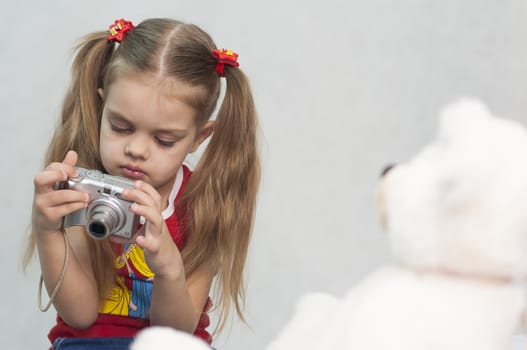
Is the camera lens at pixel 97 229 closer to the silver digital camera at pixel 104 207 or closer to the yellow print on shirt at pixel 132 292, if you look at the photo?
the silver digital camera at pixel 104 207

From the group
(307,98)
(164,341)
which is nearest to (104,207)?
(164,341)

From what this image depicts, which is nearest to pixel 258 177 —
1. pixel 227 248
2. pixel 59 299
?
pixel 227 248

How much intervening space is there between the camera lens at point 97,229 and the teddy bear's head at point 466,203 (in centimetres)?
47

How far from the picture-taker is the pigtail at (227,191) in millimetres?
1158

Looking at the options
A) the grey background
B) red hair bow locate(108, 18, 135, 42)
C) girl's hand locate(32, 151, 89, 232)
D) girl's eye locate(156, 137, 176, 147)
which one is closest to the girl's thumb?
girl's hand locate(32, 151, 89, 232)

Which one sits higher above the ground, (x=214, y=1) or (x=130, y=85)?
(x=214, y=1)

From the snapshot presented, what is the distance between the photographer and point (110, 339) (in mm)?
1087

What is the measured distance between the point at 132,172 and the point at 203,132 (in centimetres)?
14

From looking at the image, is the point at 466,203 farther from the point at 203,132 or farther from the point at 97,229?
the point at 203,132

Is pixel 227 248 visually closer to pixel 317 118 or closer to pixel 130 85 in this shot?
pixel 130 85

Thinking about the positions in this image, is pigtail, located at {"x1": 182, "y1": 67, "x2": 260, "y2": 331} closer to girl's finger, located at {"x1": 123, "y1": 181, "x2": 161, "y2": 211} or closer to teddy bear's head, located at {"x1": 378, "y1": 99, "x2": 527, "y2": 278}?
girl's finger, located at {"x1": 123, "y1": 181, "x2": 161, "y2": 211}

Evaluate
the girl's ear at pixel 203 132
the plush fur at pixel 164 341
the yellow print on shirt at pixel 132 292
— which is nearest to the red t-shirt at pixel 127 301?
the yellow print on shirt at pixel 132 292

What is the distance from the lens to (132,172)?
1.06 m

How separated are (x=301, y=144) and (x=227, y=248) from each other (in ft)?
2.22
